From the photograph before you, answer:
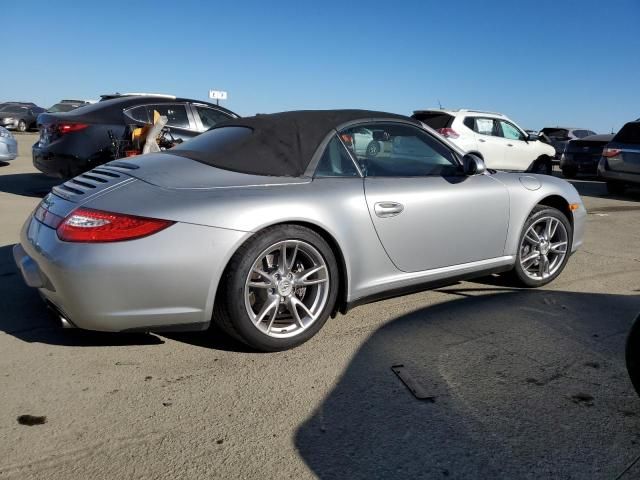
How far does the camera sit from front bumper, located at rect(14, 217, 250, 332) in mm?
2643

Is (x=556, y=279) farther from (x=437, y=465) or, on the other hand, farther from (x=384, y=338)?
(x=437, y=465)

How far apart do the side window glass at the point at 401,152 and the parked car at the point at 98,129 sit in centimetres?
427

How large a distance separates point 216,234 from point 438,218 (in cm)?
151

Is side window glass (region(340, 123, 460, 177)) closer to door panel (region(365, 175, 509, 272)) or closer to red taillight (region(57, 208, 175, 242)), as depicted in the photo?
door panel (region(365, 175, 509, 272))

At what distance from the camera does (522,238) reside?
13.5 ft

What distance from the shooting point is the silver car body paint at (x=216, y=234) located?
2678 mm

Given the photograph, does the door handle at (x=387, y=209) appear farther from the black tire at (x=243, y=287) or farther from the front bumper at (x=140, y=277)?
the front bumper at (x=140, y=277)

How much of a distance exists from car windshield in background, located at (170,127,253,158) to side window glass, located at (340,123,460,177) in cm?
73

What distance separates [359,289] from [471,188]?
114cm

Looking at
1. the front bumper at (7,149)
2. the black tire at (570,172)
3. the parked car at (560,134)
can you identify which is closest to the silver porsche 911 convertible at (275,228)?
the front bumper at (7,149)

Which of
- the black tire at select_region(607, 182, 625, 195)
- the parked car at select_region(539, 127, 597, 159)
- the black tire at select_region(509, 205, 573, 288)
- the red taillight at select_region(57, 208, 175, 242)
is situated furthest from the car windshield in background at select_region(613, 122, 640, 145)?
the parked car at select_region(539, 127, 597, 159)

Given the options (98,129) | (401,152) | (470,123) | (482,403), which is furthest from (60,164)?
(470,123)

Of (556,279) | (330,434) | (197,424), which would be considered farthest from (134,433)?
(556,279)

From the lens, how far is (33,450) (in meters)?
2.15
